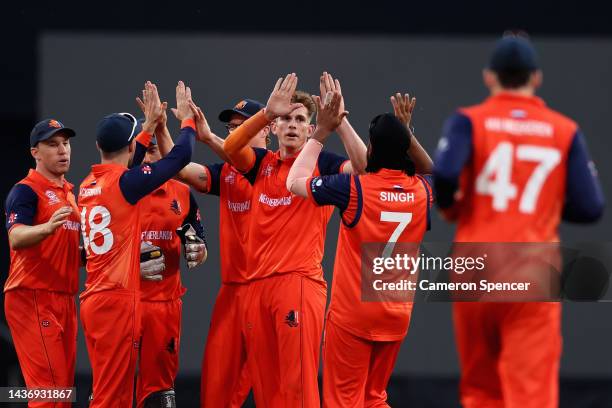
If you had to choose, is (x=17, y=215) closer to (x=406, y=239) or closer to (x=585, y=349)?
(x=406, y=239)

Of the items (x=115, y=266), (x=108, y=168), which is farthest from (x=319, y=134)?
(x=115, y=266)

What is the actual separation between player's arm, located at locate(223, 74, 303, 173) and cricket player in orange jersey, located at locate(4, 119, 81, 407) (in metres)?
1.09

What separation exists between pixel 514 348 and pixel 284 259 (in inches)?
83.2

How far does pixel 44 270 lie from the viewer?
6.22 meters

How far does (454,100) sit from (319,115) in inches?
133

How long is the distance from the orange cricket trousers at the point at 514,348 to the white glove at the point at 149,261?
2562 mm

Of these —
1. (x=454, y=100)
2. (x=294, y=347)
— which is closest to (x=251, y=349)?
(x=294, y=347)

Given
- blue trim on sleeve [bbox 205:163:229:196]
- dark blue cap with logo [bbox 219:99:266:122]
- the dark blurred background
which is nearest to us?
blue trim on sleeve [bbox 205:163:229:196]

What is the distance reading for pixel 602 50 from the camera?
8719mm

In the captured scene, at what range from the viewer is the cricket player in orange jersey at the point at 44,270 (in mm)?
6066

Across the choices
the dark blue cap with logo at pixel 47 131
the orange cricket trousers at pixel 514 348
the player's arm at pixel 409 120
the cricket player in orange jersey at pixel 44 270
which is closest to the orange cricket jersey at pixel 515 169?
the orange cricket trousers at pixel 514 348

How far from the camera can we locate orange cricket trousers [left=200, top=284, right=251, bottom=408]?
610 centimetres

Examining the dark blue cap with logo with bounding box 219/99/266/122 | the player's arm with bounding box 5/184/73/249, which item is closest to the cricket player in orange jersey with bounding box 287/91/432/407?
the dark blue cap with logo with bounding box 219/99/266/122

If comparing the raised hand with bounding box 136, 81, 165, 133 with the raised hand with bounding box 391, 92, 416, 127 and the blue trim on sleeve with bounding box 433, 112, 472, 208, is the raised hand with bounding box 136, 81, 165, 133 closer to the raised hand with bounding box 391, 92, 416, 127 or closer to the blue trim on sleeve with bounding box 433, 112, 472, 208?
the raised hand with bounding box 391, 92, 416, 127
